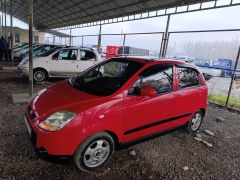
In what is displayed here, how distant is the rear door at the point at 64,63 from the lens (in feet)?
30.5

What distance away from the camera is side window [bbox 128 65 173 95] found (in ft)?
11.9

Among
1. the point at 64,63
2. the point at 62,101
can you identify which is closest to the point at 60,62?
the point at 64,63

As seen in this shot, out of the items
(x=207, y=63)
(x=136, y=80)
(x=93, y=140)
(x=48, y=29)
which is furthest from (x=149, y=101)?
(x=48, y=29)

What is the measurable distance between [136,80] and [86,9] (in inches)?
670

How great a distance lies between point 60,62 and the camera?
9.34m

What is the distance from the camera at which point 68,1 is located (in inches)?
740

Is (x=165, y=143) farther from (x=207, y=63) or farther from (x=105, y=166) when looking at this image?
(x=207, y=63)

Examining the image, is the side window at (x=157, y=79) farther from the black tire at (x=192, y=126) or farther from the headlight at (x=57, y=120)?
the black tire at (x=192, y=126)

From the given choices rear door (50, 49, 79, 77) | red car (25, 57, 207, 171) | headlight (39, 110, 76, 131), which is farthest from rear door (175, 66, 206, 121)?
rear door (50, 49, 79, 77)

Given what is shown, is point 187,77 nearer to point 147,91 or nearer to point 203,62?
point 147,91

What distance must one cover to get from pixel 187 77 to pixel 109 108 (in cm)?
217

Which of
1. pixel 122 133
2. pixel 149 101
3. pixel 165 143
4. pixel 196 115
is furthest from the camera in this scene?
pixel 196 115

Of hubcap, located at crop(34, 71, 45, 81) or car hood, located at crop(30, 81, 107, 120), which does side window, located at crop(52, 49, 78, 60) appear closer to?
hubcap, located at crop(34, 71, 45, 81)

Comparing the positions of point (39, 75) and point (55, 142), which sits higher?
point (55, 142)
